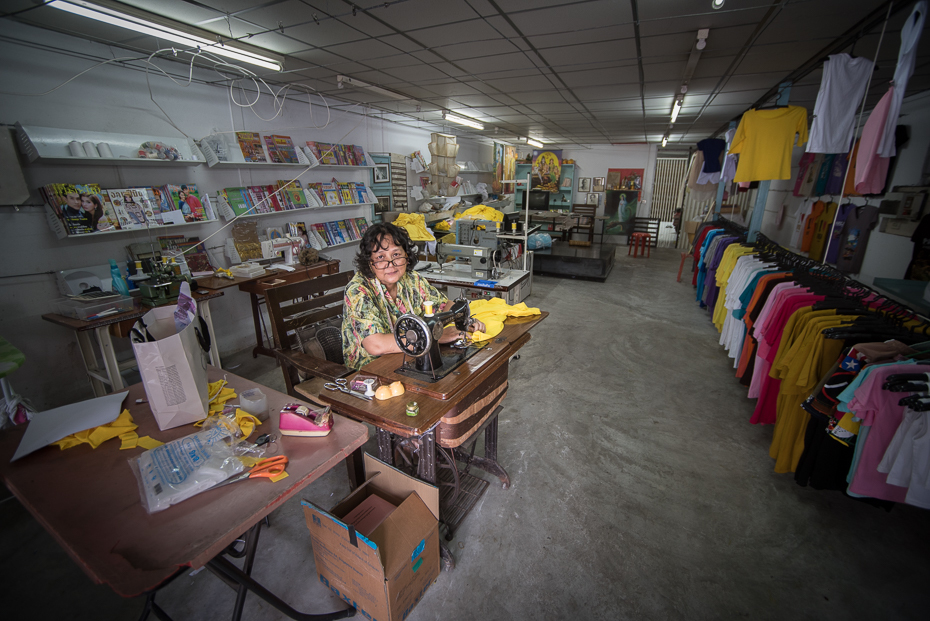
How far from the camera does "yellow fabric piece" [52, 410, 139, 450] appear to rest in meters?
1.32

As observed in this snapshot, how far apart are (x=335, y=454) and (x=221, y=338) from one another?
3.83 metres

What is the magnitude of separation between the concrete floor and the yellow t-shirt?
2.63 metres

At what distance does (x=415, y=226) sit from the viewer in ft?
18.9

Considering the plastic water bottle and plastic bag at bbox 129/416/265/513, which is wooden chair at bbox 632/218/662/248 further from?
plastic bag at bbox 129/416/265/513

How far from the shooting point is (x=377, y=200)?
6.25 m

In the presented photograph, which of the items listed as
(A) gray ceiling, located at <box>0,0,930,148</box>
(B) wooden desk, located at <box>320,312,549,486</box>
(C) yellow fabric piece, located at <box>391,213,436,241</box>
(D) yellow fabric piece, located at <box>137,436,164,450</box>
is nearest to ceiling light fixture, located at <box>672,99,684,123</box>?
(A) gray ceiling, located at <box>0,0,930,148</box>

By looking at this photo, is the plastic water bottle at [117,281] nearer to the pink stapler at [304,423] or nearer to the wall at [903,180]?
the pink stapler at [304,423]

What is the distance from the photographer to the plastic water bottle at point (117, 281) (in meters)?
3.06

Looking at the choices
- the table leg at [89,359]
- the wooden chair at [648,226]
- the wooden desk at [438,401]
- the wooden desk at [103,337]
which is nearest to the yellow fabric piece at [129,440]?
the wooden desk at [438,401]

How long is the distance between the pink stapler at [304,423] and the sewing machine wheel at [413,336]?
43 cm

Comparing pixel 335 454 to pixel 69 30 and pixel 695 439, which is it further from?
pixel 69 30

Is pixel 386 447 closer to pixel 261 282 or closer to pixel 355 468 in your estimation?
pixel 355 468

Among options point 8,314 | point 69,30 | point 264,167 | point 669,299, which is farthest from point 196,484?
point 669,299

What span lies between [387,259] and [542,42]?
245 cm
